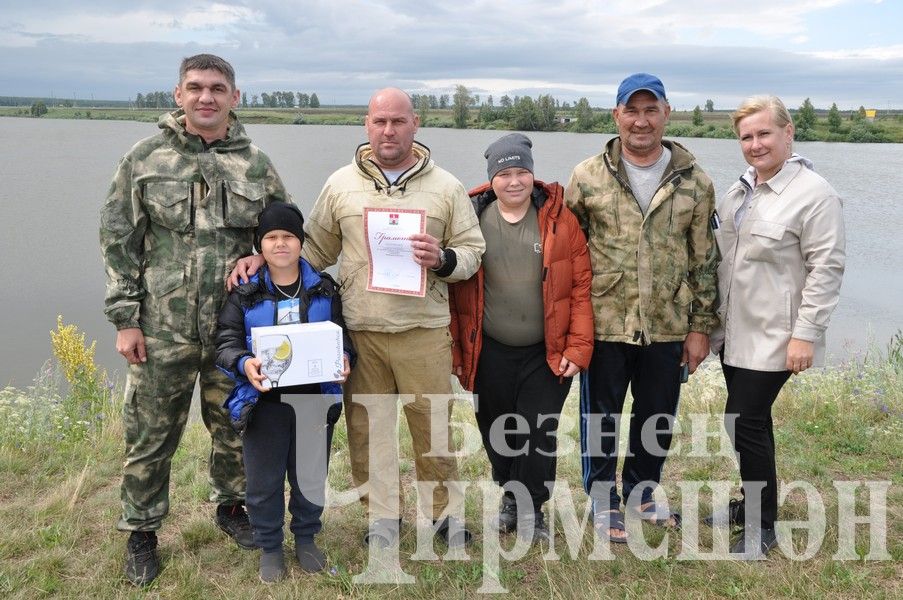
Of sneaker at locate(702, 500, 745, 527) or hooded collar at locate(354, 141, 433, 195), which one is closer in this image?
hooded collar at locate(354, 141, 433, 195)

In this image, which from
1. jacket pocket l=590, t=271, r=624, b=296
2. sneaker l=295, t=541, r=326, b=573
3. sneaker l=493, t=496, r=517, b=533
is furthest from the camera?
sneaker l=493, t=496, r=517, b=533

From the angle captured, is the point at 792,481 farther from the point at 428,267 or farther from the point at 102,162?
the point at 102,162

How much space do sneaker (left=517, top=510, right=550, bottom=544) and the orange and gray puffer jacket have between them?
89 cm

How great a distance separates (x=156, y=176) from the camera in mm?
3338

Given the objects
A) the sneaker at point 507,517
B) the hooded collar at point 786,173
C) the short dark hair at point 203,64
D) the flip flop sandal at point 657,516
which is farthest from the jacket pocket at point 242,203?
the flip flop sandal at point 657,516

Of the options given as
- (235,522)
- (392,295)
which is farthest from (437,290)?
(235,522)

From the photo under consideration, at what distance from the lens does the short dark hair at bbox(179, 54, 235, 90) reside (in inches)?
132

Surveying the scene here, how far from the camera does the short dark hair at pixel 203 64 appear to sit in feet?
11.0

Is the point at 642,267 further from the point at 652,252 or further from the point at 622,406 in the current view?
the point at 622,406

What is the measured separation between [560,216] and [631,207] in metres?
0.38

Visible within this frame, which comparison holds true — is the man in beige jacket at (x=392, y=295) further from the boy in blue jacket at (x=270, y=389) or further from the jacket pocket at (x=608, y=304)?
the jacket pocket at (x=608, y=304)

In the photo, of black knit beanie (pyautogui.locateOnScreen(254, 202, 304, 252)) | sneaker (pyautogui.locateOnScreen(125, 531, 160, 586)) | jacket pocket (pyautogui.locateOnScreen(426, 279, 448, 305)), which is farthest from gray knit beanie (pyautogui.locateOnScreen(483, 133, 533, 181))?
sneaker (pyautogui.locateOnScreen(125, 531, 160, 586))

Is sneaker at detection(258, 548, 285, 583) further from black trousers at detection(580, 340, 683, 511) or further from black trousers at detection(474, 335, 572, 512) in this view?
black trousers at detection(580, 340, 683, 511)

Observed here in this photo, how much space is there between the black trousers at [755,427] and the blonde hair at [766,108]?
4.16 ft
